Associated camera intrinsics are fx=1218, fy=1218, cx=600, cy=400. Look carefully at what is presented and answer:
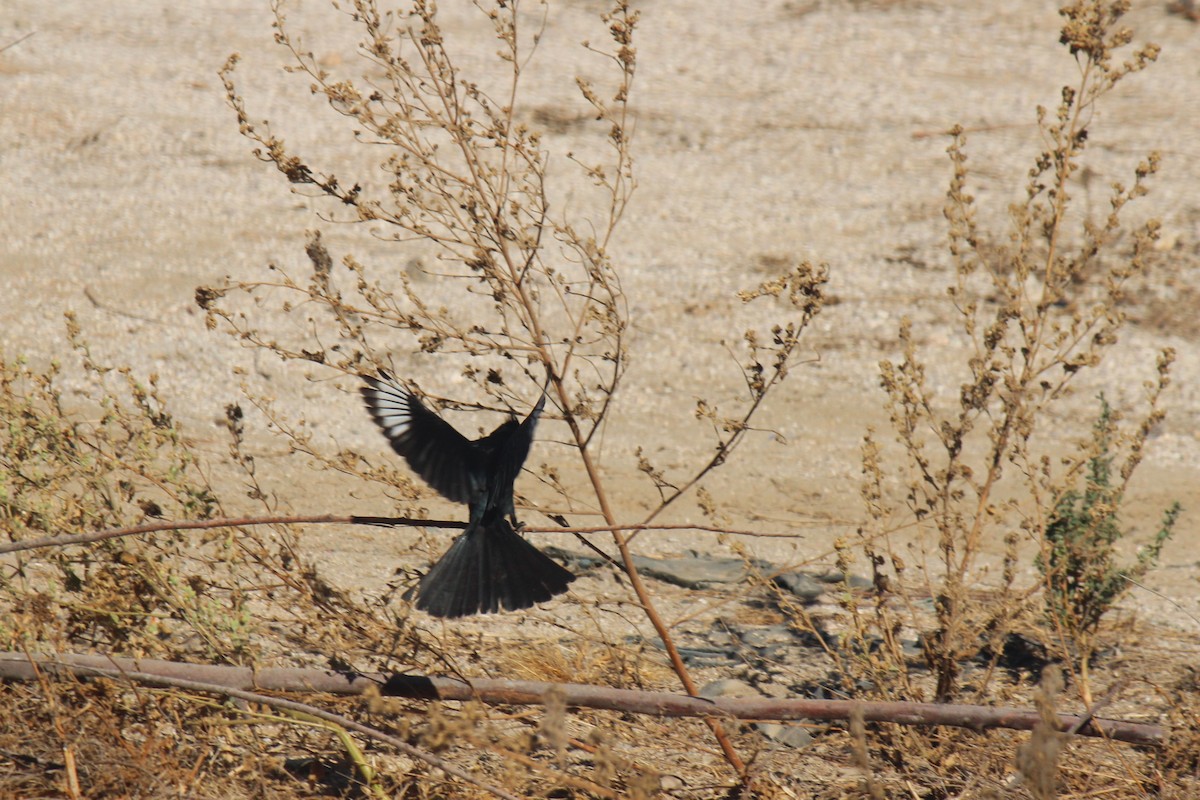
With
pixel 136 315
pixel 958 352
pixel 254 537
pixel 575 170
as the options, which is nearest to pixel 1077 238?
pixel 958 352

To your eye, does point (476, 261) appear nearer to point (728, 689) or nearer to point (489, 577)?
point (489, 577)

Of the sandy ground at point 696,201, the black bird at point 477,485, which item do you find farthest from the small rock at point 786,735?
the sandy ground at point 696,201

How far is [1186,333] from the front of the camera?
6.68 m

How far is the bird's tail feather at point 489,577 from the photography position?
267cm

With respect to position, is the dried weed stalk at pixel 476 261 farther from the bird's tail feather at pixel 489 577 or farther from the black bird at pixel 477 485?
the bird's tail feather at pixel 489 577

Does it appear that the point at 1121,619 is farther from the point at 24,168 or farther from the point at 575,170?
the point at 24,168

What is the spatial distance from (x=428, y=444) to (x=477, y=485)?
148mm

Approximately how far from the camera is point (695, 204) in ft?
25.3

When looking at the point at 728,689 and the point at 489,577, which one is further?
the point at 728,689

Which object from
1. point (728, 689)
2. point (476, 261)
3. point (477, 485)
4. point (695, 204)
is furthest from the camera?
point (695, 204)

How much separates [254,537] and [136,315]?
12.0ft

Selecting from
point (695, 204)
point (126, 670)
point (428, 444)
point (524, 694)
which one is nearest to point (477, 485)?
point (428, 444)

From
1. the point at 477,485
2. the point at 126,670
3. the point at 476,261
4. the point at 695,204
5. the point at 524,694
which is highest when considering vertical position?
the point at 695,204

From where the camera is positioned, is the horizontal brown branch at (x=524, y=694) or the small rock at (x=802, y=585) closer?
the horizontal brown branch at (x=524, y=694)
